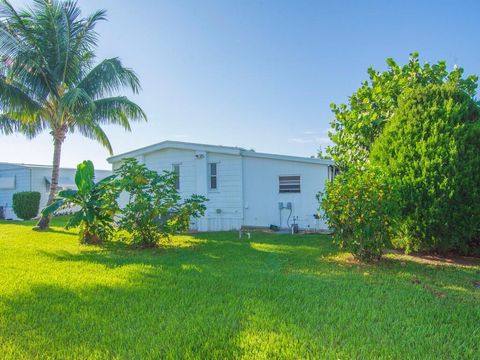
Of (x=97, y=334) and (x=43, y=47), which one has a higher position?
(x=43, y=47)

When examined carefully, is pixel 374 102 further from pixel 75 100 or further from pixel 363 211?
pixel 75 100

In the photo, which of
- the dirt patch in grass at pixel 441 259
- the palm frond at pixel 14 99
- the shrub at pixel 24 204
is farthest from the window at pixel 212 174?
the shrub at pixel 24 204

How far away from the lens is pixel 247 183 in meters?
13.3

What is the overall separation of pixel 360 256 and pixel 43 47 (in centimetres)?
1319

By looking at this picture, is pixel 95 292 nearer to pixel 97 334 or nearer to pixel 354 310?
pixel 97 334

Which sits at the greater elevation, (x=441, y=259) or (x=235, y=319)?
(x=441, y=259)

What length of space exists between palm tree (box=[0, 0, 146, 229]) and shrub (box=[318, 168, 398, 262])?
9147mm

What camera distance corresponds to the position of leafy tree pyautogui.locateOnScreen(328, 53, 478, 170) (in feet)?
30.4

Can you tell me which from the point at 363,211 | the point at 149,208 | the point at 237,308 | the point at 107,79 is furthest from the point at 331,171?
the point at 107,79

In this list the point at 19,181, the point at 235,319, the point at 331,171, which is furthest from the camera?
the point at 19,181

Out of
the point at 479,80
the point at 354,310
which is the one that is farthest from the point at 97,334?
the point at 479,80

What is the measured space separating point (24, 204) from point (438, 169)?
22.4 metres

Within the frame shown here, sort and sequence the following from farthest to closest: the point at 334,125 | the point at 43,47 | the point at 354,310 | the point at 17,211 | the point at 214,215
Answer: the point at 17,211 → the point at 214,215 → the point at 43,47 → the point at 334,125 → the point at 354,310

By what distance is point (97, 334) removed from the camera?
340 centimetres
